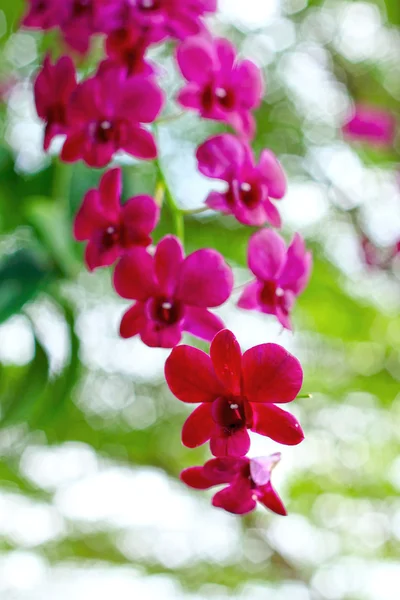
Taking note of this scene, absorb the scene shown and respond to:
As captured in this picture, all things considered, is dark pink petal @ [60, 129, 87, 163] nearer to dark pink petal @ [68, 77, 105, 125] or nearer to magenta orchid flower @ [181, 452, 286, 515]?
dark pink petal @ [68, 77, 105, 125]

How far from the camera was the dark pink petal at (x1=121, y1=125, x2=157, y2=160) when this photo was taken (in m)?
0.38

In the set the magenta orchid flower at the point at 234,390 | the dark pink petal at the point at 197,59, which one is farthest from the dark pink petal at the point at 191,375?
the dark pink petal at the point at 197,59

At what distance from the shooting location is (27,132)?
0.87 meters

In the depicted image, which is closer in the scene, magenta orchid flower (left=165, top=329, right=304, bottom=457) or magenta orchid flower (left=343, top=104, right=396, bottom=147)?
magenta orchid flower (left=165, top=329, right=304, bottom=457)

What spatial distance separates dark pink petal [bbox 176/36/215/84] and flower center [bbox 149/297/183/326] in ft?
0.50

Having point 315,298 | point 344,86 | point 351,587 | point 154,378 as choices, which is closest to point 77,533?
point 154,378

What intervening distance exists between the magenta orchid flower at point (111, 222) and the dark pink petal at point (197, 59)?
3.5 inches

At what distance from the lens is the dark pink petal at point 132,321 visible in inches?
13.1

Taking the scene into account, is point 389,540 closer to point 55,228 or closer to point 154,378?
point 154,378

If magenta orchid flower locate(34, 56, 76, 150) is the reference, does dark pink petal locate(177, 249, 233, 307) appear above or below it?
below

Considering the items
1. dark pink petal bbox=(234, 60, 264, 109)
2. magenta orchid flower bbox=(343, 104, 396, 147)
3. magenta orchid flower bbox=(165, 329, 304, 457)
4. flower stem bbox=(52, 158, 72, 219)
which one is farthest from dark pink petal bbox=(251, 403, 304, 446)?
magenta orchid flower bbox=(343, 104, 396, 147)

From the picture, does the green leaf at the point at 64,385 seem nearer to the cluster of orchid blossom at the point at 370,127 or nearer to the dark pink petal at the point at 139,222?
the dark pink petal at the point at 139,222

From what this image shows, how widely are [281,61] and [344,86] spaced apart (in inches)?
5.5

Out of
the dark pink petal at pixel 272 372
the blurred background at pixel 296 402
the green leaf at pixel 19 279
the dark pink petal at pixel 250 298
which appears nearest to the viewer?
the dark pink petal at pixel 272 372
